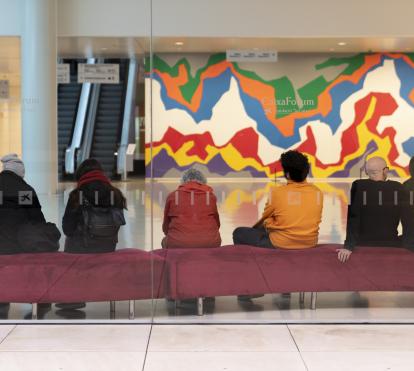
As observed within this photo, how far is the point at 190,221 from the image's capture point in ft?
19.3

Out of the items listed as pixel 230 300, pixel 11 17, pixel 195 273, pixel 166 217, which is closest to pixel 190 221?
pixel 166 217

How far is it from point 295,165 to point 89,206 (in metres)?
1.45

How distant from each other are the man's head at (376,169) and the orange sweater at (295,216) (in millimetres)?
376

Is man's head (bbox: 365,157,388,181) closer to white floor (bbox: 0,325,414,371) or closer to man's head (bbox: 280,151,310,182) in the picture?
man's head (bbox: 280,151,310,182)

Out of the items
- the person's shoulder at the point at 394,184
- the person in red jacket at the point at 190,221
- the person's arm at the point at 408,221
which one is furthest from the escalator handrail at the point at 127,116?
the person's arm at the point at 408,221

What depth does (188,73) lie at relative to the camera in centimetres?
568

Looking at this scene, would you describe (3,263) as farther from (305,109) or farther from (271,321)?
(305,109)

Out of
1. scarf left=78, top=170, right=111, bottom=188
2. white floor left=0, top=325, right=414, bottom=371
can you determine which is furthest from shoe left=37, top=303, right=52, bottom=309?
scarf left=78, top=170, right=111, bottom=188

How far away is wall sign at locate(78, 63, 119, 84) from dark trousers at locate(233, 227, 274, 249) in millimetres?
1467

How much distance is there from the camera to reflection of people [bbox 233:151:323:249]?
5.77m

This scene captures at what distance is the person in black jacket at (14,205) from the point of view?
17.7 feet

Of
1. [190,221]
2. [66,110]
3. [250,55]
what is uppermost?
[250,55]

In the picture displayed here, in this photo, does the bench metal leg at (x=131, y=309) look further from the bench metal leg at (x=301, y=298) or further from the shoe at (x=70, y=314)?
the bench metal leg at (x=301, y=298)

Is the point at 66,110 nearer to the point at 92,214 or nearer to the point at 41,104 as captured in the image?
the point at 41,104
